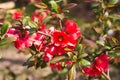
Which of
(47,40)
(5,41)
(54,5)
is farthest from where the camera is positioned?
(54,5)

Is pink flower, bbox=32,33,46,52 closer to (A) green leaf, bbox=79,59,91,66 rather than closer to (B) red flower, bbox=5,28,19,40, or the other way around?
(B) red flower, bbox=5,28,19,40

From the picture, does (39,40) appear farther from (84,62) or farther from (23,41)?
(84,62)

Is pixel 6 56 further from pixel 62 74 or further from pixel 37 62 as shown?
pixel 37 62

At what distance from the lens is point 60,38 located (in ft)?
5.16

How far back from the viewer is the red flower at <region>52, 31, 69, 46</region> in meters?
1.56

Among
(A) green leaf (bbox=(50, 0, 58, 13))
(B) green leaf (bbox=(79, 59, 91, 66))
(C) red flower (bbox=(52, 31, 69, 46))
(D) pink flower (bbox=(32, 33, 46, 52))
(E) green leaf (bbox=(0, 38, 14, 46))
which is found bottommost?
(B) green leaf (bbox=(79, 59, 91, 66))

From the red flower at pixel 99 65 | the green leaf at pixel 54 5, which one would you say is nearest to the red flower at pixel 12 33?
the green leaf at pixel 54 5

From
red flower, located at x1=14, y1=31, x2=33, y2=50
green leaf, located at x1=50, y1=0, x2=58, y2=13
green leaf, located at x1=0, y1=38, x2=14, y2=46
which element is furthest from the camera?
green leaf, located at x1=50, y1=0, x2=58, y2=13

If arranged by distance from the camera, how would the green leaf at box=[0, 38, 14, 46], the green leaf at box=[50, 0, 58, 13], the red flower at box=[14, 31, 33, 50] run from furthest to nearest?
the green leaf at box=[50, 0, 58, 13]
the red flower at box=[14, 31, 33, 50]
the green leaf at box=[0, 38, 14, 46]

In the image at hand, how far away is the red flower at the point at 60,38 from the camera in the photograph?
1564 mm

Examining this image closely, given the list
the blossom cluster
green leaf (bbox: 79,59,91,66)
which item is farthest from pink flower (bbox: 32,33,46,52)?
green leaf (bbox: 79,59,91,66)

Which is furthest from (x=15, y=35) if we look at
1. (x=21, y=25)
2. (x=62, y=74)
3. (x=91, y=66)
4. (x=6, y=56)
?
(x=6, y=56)

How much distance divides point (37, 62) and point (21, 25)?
0.34m

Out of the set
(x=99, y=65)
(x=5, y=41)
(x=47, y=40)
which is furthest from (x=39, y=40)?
(x=99, y=65)
